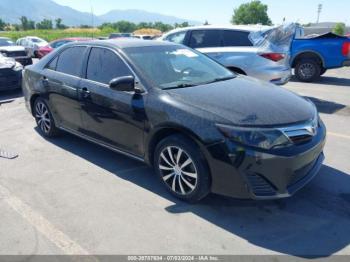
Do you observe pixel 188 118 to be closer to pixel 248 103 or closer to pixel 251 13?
pixel 248 103

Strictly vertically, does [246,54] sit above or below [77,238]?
above

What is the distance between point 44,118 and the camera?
566 cm

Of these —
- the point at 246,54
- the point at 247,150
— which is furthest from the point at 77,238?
the point at 246,54

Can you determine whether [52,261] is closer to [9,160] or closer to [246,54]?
[9,160]

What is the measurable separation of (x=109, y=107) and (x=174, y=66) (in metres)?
0.93

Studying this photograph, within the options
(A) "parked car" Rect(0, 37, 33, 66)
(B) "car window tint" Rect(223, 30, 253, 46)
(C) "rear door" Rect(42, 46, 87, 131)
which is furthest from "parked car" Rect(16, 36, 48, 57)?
(C) "rear door" Rect(42, 46, 87, 131)

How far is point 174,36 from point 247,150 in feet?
20.6

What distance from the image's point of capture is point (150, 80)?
12.8 ft

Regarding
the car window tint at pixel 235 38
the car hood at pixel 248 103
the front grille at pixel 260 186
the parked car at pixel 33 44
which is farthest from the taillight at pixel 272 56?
the parked car at pixel 33 44

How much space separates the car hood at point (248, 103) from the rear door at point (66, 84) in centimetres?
166

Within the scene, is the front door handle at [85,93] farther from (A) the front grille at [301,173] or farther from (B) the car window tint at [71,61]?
(A) the front grille at [301,173]

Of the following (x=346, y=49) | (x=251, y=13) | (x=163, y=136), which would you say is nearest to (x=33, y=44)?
(x=346, y=49)

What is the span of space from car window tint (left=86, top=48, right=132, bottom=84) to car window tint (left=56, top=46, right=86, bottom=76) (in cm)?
26

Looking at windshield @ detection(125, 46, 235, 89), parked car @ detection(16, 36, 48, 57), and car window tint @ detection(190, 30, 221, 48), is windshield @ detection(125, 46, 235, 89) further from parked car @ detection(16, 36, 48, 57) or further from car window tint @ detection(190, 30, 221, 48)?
parked car @ detection(16, 36, 48, 57)
